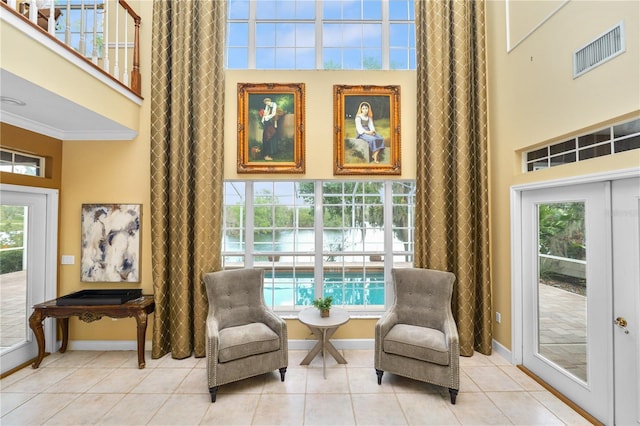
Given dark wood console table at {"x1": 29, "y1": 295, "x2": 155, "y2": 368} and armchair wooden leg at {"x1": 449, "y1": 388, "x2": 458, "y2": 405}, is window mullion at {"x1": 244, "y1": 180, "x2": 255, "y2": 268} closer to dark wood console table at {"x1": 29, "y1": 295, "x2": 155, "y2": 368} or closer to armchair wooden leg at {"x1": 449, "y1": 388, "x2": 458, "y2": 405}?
dark wood console table at {"x1": 29, "y1": 295, "x2": 155, "y2": 368}

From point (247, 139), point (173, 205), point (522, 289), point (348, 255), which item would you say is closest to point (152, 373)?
point (173, 205)

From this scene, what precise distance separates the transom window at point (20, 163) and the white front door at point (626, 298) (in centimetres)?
540

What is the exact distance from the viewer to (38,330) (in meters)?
3.05

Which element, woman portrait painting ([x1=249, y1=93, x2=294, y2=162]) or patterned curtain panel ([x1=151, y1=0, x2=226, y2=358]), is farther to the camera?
woman portrait painting ([x1=249, y1=93, x2=294, y2=162])

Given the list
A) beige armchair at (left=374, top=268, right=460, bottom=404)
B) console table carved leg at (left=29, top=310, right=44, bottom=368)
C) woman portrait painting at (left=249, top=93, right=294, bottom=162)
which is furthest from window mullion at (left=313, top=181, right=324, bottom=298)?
console table carved leg at (left=29, top=310, right=44, bottom=368)

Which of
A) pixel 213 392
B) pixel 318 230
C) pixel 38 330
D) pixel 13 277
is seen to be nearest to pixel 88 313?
pixel 38 330

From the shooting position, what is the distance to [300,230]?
379 cm

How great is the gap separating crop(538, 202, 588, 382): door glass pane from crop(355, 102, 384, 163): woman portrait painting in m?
1.77

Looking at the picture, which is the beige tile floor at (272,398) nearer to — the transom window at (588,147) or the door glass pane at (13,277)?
the door glass pane at (13,277)

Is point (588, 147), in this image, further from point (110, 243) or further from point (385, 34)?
point (110, 243)

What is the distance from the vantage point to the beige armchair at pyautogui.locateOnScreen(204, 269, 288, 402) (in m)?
2.62

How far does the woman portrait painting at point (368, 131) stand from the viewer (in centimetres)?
360

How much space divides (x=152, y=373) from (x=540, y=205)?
4.25m

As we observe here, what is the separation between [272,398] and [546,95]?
370cm
